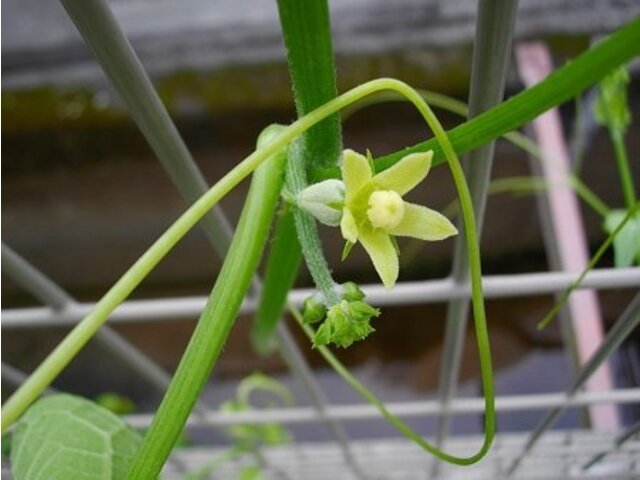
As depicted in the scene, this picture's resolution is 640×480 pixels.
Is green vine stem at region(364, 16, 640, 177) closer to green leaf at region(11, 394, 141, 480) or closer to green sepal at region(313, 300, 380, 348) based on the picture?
green sepal at region(313, 300, 380, 348)

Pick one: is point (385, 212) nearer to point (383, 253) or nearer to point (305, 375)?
point (383, 253)

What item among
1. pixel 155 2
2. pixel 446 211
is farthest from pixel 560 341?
pixel 155 2

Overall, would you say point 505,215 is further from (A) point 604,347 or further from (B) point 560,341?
(A) point 604,347

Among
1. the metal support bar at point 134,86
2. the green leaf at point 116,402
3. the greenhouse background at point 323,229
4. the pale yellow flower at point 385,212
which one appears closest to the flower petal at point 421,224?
the pale yellow flower at point 385,212

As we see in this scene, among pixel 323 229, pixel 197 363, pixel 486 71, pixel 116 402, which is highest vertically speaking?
pixel 323 229

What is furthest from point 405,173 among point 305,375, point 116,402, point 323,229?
point 116,402

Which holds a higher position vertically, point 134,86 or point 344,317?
point 134,86

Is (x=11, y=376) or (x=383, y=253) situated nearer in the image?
(x=383, y=253)
